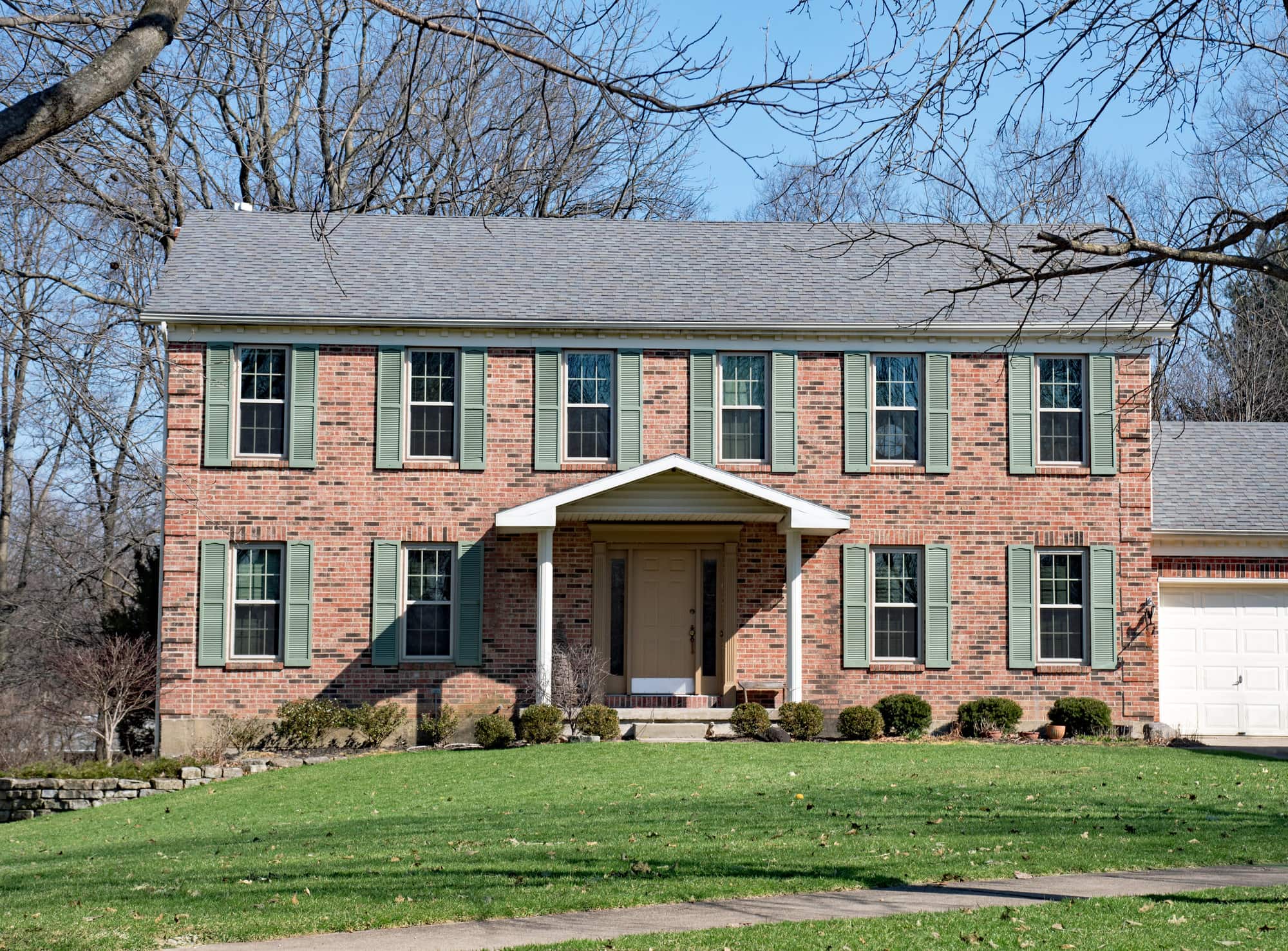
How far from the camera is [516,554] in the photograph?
→ 811 inches

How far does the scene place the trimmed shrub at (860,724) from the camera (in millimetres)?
19531

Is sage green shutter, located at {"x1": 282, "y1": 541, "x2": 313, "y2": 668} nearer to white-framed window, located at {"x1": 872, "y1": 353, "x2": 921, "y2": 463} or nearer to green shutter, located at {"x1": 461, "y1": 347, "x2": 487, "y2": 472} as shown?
green shutter, located at {"x1": 461, "y1": 347, "x2": 487, "y2": 472}

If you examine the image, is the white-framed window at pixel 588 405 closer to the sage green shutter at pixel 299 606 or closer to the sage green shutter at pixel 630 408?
the sage green shutter at pixel 630 408

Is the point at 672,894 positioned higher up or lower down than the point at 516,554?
lower down

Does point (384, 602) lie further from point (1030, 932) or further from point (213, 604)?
point (1030, 932)

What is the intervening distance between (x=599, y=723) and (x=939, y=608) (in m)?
5.43

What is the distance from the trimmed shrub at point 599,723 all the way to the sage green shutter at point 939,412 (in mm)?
6142

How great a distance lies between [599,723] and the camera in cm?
1884

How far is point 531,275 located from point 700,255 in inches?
112

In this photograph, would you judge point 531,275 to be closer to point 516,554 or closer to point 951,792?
point 516,554

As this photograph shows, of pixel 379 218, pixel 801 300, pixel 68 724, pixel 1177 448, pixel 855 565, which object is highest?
pixel 379 218

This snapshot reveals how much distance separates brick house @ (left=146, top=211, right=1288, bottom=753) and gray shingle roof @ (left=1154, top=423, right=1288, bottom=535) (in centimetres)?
55

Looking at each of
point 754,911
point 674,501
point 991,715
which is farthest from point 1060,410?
point 754,911

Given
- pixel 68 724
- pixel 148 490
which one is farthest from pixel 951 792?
pixel 148 490
